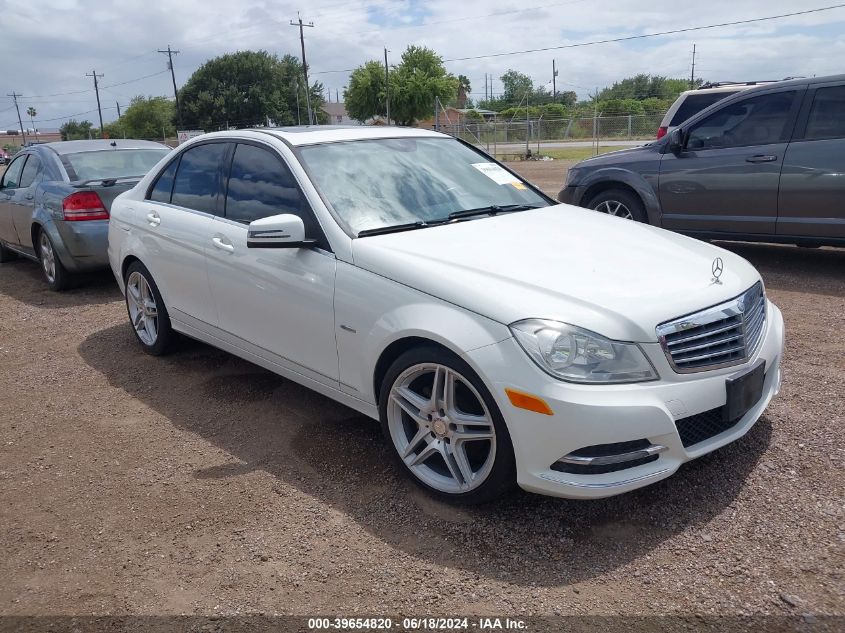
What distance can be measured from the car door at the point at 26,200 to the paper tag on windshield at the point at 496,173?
582cm

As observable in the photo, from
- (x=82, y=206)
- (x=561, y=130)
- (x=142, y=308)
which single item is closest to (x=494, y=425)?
(x=142, y=308)

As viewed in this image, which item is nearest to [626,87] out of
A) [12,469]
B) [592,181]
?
[592,181]

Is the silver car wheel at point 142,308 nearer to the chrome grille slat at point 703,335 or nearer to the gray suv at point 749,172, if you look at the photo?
the chrome grille slat at point 703,335

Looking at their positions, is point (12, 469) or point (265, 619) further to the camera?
point (12, 469)

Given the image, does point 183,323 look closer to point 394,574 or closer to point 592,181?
point 394,574

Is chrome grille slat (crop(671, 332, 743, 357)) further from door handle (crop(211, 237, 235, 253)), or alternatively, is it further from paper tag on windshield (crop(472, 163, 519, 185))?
door handle (crop(211, 237, 235, 253))

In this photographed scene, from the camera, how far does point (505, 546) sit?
9.66 feet

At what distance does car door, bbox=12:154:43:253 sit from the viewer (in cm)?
812

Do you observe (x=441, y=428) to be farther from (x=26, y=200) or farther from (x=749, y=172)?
(x=26, y=200)

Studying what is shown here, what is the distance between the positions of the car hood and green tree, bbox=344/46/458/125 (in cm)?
6429

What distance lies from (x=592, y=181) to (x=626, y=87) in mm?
92478

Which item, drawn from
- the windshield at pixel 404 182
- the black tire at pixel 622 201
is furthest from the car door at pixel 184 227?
the black tire at pixel 622 201

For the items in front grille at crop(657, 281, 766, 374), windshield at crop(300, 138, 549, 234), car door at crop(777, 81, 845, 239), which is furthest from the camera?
car door at crop(777, 81, 845, 239)

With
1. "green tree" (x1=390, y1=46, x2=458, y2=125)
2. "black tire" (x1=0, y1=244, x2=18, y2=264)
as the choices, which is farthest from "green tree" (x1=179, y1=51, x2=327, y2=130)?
"black tire" (x1=0, y1=244, x2=18, y2=264)
